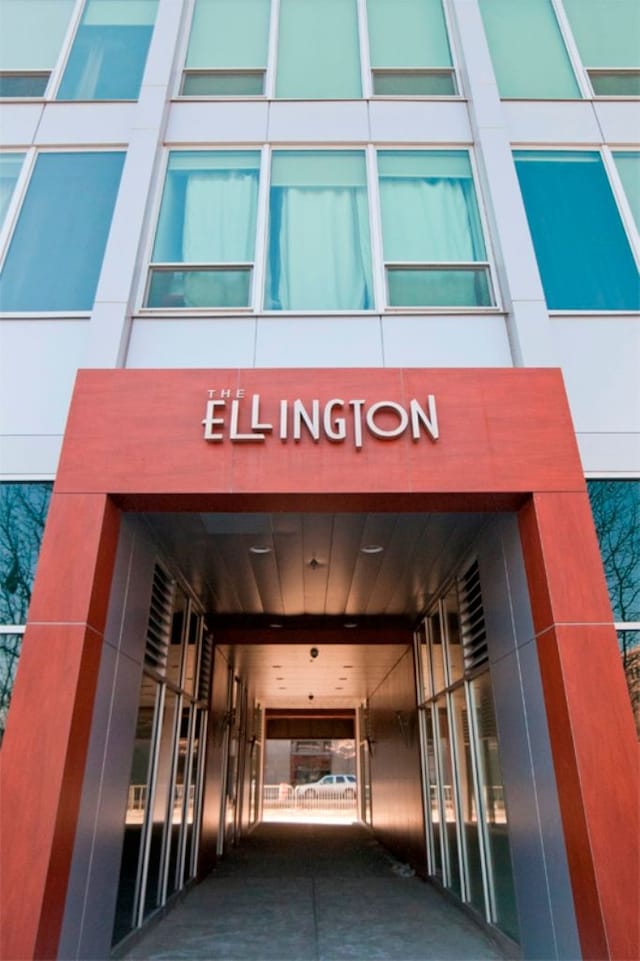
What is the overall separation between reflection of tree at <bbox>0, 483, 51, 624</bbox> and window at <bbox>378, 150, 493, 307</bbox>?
3.66m

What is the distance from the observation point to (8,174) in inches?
271

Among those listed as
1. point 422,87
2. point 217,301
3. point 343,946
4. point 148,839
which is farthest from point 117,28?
point 343,946

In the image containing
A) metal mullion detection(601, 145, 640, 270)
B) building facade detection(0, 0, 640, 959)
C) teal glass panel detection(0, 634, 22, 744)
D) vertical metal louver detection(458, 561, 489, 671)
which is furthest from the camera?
metal mullion detection(601, 145, 640, 270)

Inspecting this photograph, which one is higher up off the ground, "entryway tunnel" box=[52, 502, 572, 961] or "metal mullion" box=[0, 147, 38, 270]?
"metal mullion" box=[0, 147, 38, 270]

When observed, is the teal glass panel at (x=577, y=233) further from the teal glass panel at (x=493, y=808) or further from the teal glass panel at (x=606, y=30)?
the teal glass panel at (x=493, y=808)

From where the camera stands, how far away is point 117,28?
26.4ft

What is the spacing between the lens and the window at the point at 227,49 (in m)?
7.55

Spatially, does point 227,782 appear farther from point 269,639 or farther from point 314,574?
point 314,574

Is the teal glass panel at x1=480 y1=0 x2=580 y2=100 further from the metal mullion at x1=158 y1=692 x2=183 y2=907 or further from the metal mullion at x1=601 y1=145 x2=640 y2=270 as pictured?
the metal mullion at x1=158 y1=692 x2=183 y2=907

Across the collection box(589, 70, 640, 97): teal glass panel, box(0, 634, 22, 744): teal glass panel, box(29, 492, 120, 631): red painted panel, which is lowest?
box(0, 634, 22, 744): teal glass panel

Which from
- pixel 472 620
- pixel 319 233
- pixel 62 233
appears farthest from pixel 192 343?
pixel 472 620

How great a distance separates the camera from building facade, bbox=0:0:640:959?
4.12 m

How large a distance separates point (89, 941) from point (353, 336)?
196 inches

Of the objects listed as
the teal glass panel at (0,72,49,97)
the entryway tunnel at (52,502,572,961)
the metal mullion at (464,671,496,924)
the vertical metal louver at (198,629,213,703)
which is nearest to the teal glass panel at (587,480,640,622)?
the entryway tunnel at (52,502,572,961)
